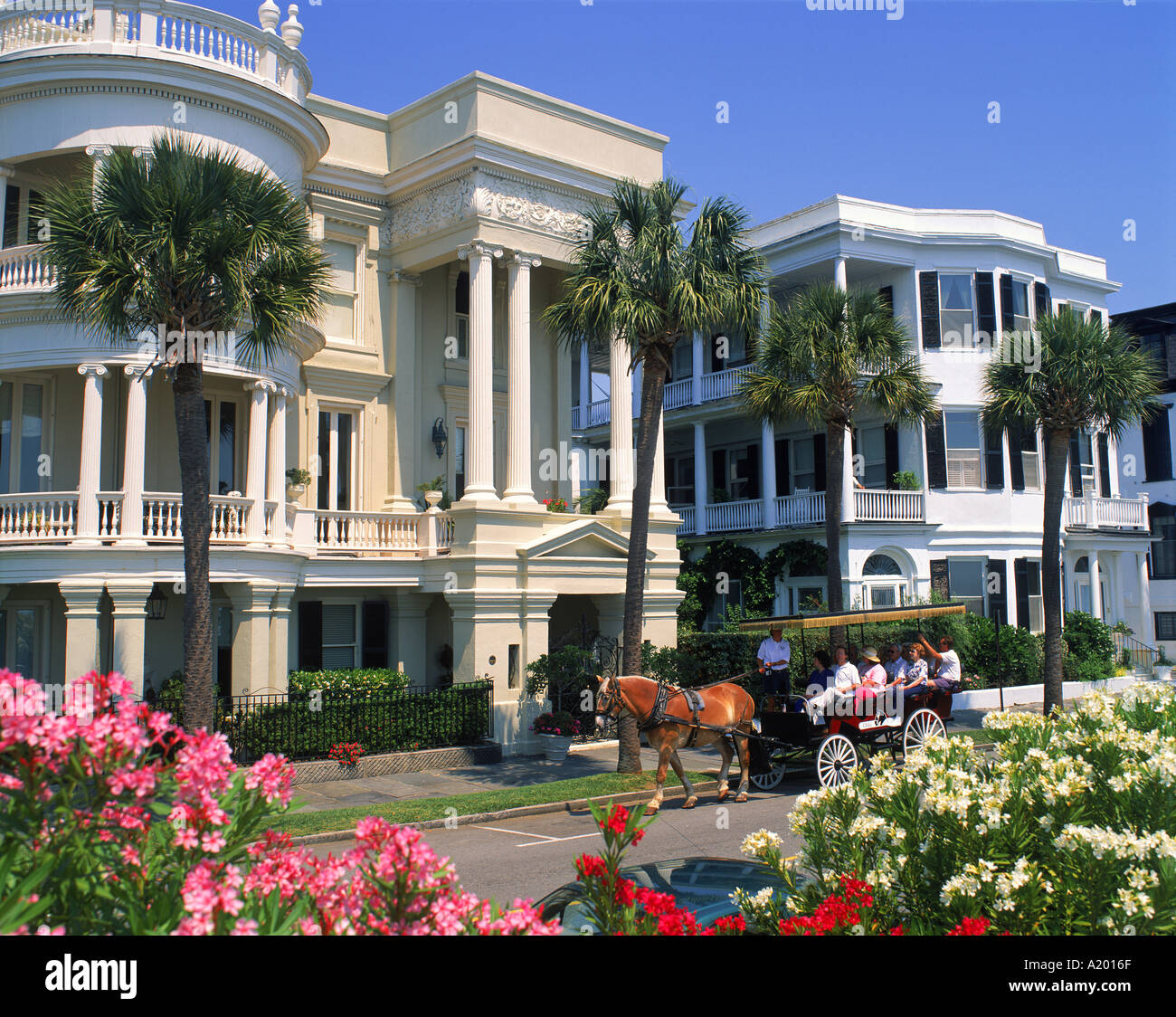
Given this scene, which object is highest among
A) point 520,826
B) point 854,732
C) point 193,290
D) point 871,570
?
point 193,290

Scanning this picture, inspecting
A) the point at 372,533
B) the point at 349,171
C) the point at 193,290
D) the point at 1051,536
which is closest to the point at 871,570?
the point at 1051,536

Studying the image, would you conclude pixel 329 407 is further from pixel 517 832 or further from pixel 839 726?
pixel 839 726

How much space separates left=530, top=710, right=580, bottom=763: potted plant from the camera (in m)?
21.3

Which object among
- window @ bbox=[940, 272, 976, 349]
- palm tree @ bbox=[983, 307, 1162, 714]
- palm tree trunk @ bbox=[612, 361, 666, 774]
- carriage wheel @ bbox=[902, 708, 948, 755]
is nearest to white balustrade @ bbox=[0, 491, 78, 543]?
palm tree trunk @ bbox=[612, 361, 666, 774]

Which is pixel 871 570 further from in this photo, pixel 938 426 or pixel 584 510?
pixel 584 510

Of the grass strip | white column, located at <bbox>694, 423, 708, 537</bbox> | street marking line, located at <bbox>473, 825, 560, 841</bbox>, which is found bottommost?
street marking line, located at <bbox>473, 825, 560, 841</bbox>

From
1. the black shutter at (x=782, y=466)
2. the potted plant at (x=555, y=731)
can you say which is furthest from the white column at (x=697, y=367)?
the potted plant at (x=555, y=731)

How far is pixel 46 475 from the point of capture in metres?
20.8

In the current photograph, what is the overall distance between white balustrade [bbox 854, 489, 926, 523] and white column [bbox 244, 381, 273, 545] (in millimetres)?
17604

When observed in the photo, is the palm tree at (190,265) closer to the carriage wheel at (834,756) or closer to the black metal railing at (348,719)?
the black metal railing at (348,719)

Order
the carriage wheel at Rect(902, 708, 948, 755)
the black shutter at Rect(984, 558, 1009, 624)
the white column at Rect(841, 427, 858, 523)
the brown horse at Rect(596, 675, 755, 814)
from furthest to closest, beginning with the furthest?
the black shutter at Rect(984, 558, 1009, 624)
the white column at Rect(841, 427, 858, 523)
the carriage wheel at Rect(902, 708, 948, 755)
the brown horse at Rect(596, 675, 755, 814)

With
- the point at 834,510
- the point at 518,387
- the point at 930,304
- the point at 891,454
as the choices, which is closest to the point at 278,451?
the point at 518,387

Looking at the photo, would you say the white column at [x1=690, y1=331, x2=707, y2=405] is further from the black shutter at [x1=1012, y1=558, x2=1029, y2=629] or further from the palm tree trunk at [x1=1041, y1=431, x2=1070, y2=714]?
the palm tree trunk at [x1=1041, y1=431, x2=1070, y2=714]

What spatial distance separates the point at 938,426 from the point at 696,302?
16930mm
